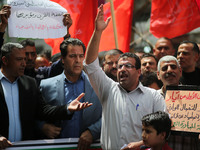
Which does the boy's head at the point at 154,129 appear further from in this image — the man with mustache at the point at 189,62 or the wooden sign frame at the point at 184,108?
the man with mustache at the point at 189,62

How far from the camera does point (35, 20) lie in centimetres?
532

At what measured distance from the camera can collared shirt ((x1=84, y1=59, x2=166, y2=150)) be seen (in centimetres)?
418

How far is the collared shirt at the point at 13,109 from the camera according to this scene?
14.3 feet

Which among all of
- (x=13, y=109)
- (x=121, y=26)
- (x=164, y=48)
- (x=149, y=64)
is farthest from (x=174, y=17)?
(x=13, y=109)

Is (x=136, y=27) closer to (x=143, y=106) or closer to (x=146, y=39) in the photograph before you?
(x=146, y=39)

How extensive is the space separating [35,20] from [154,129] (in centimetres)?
247

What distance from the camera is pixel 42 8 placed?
5.41m

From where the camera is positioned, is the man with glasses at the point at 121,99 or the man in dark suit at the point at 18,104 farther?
the man in dark suit at the point at 18,104

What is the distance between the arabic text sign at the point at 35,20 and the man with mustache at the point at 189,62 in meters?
1.89

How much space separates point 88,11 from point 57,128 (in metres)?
2.93

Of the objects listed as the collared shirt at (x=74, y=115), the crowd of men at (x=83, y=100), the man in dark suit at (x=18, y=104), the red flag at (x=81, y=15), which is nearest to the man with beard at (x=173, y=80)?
the crowd of men at (x=83, y=100)

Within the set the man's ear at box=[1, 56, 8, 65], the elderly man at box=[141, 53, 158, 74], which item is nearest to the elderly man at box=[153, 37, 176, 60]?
the elderly man at box=[141, 53, 158, 74]

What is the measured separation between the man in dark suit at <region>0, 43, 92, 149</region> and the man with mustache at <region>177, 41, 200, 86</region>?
210 cm

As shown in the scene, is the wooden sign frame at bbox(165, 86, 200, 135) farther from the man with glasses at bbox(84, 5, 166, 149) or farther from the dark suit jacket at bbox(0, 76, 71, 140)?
the dark suit jacket at bbox(0, 76, 71, 140)
